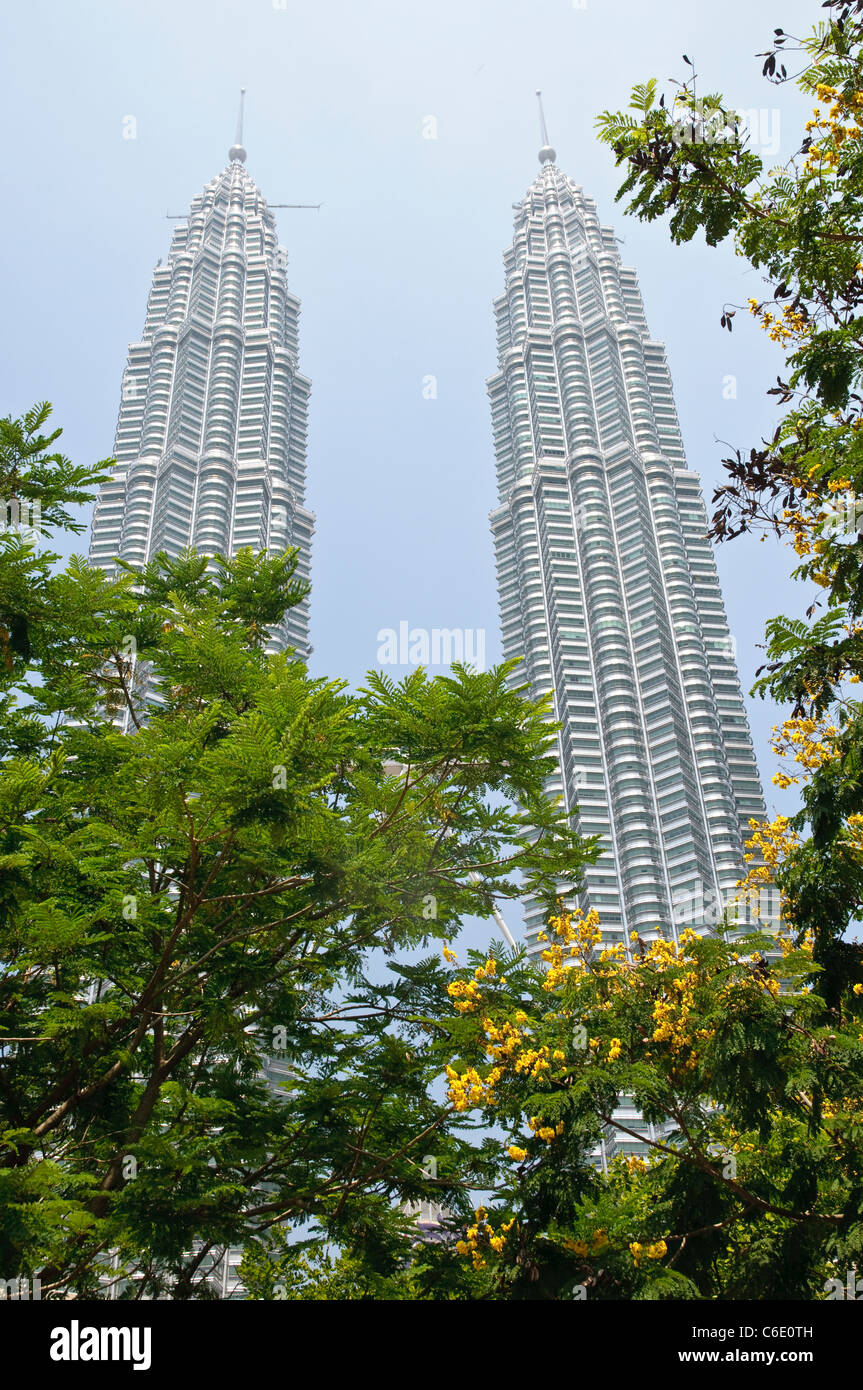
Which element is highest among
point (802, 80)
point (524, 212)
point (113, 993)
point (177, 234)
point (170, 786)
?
point (524, 212)

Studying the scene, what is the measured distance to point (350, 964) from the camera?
11.2m

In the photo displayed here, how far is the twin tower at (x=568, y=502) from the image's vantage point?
86.1 meters

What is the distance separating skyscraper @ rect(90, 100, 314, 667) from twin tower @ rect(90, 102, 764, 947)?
0.23m

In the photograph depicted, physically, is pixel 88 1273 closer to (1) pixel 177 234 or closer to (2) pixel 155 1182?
(2) pixel 155 1182

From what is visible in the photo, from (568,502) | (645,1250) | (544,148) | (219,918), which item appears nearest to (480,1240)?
(645,1250)

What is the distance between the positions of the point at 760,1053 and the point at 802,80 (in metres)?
7.99

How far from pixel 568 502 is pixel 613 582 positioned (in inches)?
471

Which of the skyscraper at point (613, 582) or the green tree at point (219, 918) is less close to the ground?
the skyscraper at point (613, 582)

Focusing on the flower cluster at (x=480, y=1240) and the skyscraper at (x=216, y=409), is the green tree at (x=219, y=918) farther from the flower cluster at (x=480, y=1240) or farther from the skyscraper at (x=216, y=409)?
the skyscraper at (x=216, y=409)

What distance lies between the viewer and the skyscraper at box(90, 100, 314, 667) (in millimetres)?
93250

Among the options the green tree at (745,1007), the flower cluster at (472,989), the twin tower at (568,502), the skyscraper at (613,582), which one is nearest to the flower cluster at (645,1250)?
the green tree at (745,1007)

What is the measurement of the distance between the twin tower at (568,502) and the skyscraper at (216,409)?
0.23 m

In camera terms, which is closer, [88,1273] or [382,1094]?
[88,1273]
